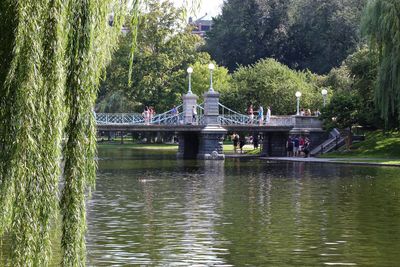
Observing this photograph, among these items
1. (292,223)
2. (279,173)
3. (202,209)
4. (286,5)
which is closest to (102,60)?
(292,223)

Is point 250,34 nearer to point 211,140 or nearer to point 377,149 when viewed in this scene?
point 211,140

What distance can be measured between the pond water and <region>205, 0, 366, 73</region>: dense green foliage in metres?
63.0

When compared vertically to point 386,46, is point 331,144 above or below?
below

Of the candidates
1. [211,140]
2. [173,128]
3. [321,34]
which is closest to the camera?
[173,128]

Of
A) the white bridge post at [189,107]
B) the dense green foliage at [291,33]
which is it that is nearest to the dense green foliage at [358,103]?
the white bridge post at [189,107]

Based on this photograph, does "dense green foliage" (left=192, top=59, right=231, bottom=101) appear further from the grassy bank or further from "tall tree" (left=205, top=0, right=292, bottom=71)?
the grassy bank

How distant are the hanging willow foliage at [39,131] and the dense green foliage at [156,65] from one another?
7302cm

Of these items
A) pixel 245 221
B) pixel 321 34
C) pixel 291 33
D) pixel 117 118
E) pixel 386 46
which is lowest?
pixel 245 221

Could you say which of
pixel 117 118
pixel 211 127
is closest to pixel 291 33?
pixel 117 118

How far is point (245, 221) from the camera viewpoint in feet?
79.7

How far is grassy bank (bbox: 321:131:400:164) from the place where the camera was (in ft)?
183

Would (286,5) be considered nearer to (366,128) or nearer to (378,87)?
(366,128)

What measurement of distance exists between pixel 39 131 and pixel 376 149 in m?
49.5

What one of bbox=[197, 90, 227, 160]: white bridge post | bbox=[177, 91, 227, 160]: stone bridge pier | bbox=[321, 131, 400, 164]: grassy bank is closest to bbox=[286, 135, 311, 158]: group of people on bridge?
bbox=[321, 131, 400, 164]: grassy bank
